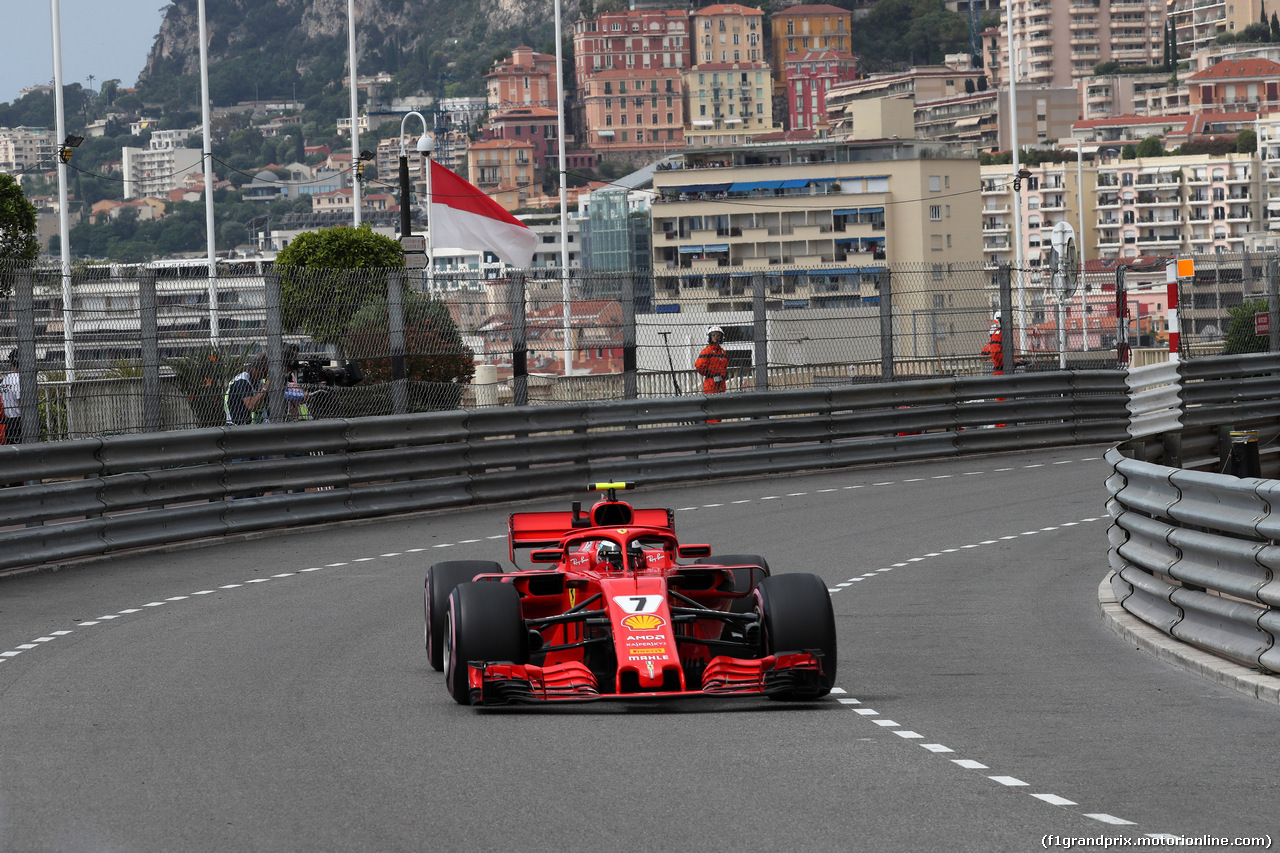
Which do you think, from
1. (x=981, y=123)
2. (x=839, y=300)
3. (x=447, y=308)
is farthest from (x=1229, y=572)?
(x=981, y=123)

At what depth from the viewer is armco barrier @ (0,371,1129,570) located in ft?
46.9

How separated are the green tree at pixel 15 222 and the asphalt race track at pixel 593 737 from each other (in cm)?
1721

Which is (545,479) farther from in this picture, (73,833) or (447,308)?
(73,833)

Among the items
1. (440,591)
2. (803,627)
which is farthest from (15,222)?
(803,627)

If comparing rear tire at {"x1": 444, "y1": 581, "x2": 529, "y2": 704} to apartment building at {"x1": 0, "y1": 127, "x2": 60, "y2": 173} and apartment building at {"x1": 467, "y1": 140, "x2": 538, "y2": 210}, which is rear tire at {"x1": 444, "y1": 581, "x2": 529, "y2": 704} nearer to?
apartment building at {"x1": 0, "y1": 127, "x2": 60, "y2": 173}

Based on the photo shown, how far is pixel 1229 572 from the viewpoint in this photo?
8.95 metres

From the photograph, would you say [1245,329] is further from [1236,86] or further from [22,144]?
[1236,86]

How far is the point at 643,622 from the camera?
25.9 ft

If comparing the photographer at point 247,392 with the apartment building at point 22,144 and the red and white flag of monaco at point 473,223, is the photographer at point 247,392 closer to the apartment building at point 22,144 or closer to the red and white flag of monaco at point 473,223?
the red and white flag of monaco at point 473,223

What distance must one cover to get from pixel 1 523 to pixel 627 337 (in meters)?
7.73

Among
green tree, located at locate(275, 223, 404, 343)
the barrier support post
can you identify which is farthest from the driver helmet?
green tree, located at locate(275, 223, 404, 343)

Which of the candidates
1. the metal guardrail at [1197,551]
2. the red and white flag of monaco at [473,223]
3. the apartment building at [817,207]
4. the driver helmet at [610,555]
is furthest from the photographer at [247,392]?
the apartment building at [817,207]

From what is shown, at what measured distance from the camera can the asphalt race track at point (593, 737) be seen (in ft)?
18.9

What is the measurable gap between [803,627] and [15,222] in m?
24.0
